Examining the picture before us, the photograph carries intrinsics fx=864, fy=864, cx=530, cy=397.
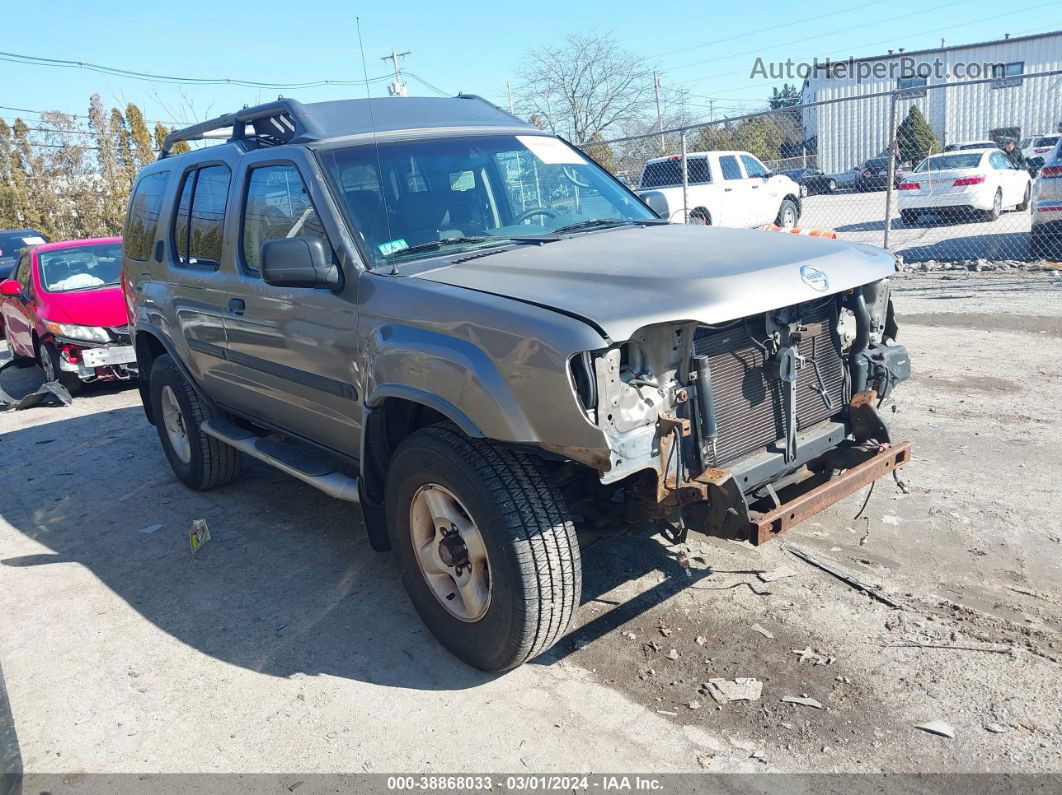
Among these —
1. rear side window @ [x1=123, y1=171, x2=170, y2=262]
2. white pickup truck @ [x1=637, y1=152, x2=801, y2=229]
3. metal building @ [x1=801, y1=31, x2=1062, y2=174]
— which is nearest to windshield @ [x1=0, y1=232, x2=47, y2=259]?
white pickup truck @ [x1=637, y1=152, x2=801, y2=229]

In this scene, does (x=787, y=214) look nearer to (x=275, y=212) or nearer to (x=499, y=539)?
(x=275, y=212)

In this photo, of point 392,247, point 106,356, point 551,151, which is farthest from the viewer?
point 106,356

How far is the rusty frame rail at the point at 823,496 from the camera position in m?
3.11

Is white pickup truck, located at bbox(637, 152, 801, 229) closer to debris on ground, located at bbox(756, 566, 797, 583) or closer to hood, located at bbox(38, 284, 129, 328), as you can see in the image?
hood, located at bbox(38, 284, 129, 328)

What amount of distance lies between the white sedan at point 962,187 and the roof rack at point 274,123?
610 inches

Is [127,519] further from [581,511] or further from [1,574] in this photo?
[581,511]

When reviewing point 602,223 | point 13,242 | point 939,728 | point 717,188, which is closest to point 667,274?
point 602,223

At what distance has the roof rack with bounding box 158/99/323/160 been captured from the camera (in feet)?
13.9

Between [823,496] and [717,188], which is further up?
[717,188]

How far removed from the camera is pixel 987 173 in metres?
17.1

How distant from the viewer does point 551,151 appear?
188 inches

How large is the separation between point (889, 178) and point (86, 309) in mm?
10243

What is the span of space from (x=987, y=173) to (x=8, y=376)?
17467 millimetres

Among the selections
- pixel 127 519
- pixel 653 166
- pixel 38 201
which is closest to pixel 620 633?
pixel 127 519
